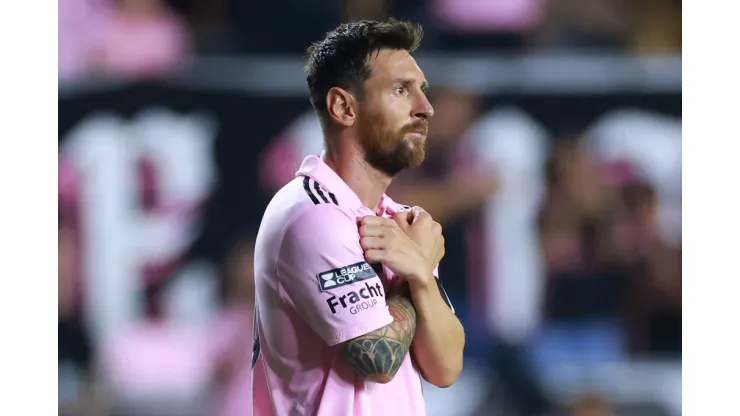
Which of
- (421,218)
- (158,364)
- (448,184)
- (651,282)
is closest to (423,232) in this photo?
(421,218)

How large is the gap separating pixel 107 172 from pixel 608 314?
8.80 ft

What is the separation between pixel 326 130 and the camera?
7.82 ft

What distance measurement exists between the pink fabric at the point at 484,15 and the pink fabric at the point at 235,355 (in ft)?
5.94

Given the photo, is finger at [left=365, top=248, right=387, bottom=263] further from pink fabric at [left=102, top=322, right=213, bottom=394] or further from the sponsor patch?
pink fabric at [left=102, top=322, right=213, bottom=394]

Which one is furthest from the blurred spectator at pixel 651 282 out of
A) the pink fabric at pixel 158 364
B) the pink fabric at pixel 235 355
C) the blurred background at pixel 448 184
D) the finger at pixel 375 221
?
the finger at pixel 375 221

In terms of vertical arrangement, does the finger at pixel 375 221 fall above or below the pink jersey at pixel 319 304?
above

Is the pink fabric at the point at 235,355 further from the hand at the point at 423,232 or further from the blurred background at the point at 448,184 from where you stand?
the hand at the point at 423,232

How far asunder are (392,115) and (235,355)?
8.54ft

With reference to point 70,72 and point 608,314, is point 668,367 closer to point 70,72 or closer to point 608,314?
point 608,314

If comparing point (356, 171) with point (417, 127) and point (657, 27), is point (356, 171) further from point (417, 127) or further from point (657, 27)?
point (657, 27)

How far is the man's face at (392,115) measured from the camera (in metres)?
2.31

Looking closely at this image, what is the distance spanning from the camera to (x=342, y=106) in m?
2.33

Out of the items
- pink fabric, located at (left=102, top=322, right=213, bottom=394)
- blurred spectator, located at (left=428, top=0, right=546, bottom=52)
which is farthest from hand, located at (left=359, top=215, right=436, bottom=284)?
blurred spectator, located at (left=428, top=0, right=546, bottom=52)
